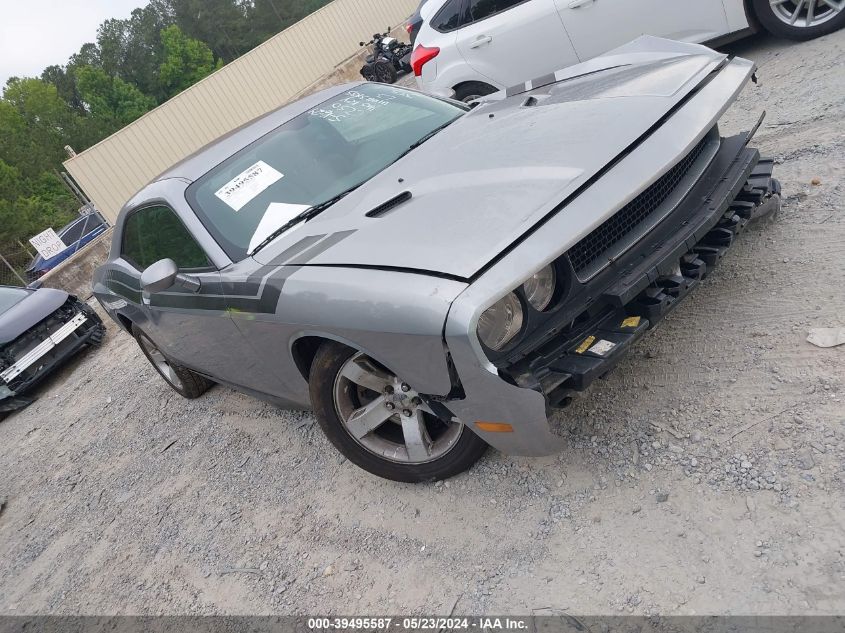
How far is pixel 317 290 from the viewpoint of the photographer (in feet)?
8.07

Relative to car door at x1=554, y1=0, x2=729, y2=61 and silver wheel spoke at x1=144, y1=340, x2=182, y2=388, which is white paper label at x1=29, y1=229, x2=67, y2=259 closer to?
silver wheel spoke at x1=144, y1=340, x2=182, y2=388

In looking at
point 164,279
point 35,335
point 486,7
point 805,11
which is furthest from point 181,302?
point 805,11

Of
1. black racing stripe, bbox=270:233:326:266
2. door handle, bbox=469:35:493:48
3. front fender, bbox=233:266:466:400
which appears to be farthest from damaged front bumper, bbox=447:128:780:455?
door handle, bbox=469:35:493:48

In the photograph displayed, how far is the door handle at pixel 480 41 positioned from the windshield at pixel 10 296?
20.5 ft

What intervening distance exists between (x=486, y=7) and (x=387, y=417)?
5.03 meters

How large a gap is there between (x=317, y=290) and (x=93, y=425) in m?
4.02

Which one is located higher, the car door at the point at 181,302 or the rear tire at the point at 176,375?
the car door at the point at 181,302

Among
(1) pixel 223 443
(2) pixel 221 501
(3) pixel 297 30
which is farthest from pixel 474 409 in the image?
(3) pixel 297 30

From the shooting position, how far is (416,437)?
2.68m

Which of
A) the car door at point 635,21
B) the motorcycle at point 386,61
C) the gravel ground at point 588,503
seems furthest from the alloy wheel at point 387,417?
the motorcycle at point 386,61

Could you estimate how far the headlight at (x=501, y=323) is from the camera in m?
2.24

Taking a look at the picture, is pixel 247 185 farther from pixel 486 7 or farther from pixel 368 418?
pixel 486 7

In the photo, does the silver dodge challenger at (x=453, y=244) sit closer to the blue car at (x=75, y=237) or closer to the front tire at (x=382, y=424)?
the front tire at (x=382, y=424)

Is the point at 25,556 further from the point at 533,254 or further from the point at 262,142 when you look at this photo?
the point at 533,254
